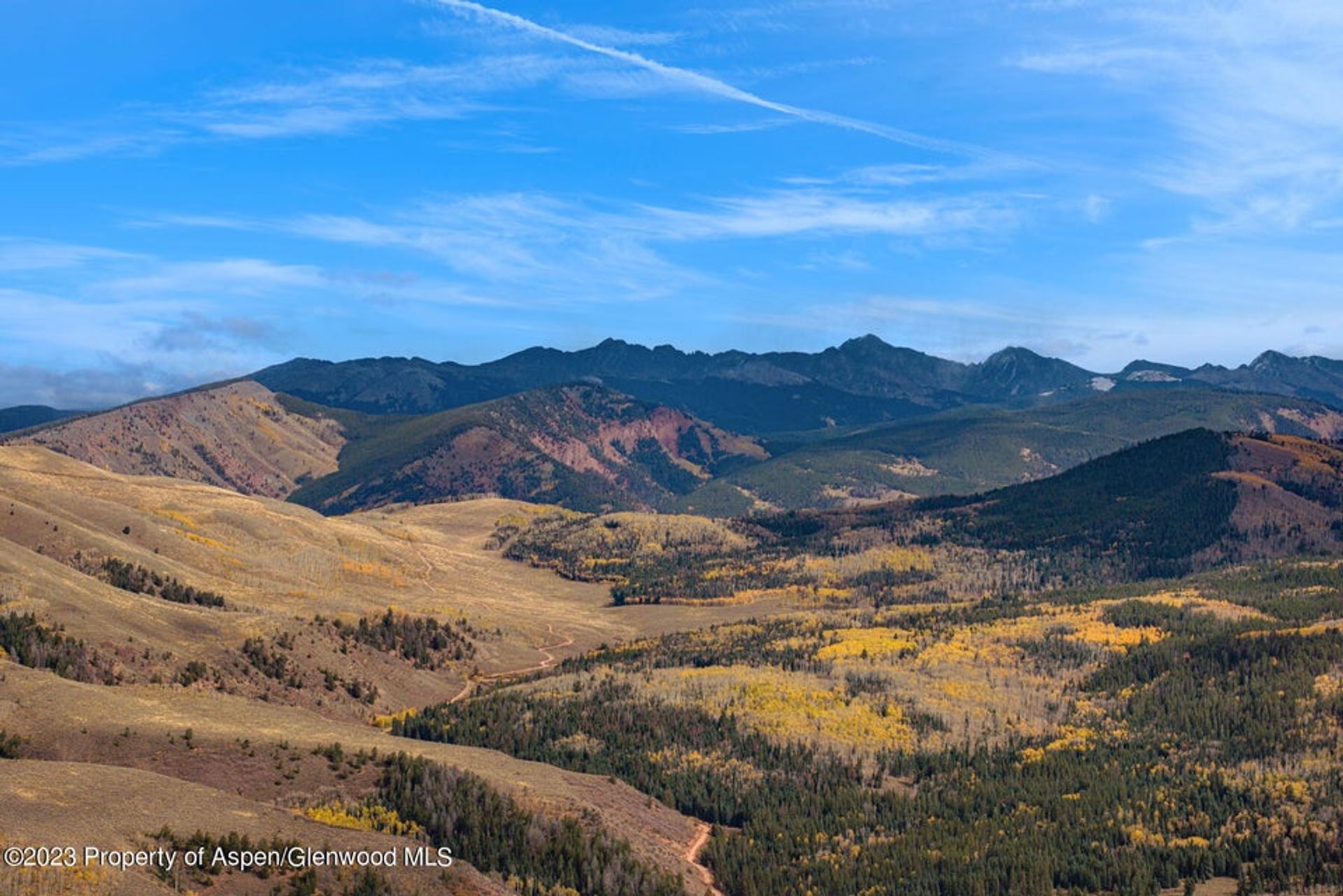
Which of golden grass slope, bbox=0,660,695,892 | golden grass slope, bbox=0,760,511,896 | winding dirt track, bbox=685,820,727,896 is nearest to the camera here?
golden grass slope, bbox=0,760,511,896

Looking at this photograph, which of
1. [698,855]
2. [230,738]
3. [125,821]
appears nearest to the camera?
[125,821]

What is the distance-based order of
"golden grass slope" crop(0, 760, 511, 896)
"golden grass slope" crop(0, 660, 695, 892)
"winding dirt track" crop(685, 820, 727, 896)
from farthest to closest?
"winding dirt track" crop(685, 820, 727, 896) < "golden grass slope" crop(0, 660, 695, 892) < "golden grass slope" crop(0, 760, 511, 896)

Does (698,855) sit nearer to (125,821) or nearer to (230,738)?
(230,738)

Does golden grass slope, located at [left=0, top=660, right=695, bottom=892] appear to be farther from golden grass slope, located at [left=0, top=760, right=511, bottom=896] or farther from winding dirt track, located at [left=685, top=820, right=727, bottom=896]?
golden grass slope, located at [left=0, top=760, right=511, bottom=896]

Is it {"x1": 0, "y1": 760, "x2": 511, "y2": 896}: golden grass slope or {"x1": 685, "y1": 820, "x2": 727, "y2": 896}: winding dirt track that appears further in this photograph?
{"x1": 685, "y1": 820, "x2": 727, "y2": 896}: winding dirt track

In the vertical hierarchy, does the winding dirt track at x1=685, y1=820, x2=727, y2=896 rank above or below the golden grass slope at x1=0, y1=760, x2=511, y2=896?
below

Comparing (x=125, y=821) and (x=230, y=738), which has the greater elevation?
(x=125, y=821)

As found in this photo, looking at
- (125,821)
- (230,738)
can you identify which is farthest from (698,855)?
(125,821)

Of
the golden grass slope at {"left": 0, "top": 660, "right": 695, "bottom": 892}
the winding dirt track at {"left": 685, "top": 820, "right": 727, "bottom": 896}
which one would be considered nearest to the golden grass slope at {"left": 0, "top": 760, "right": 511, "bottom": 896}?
the golden grass slope at {"left": 0, "top": 660, "right": 695, "bottom": 892}

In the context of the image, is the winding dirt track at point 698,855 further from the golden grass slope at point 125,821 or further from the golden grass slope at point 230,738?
the golden grass slope at point 125,821

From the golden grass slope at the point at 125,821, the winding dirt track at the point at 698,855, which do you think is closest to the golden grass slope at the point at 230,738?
the winding dirt track at the point at 698,855

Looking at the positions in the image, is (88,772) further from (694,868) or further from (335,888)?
(694,868)

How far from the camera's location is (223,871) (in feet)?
356

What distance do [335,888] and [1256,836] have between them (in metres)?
122
